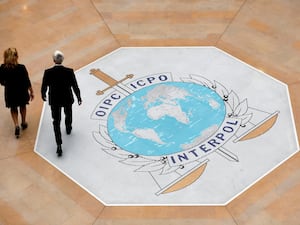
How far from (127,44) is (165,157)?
3.56 meters

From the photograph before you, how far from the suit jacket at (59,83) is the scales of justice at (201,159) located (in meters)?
1.14

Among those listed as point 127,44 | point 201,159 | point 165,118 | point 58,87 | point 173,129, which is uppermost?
point 127,44

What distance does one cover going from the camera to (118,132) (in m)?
10.1

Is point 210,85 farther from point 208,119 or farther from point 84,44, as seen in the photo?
point 84,44

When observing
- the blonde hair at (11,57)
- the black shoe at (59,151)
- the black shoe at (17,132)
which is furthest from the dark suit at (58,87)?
the black shoe at (17,132)

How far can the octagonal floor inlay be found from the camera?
9109mm

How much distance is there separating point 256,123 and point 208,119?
81cm

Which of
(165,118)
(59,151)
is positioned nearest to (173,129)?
(165,118)

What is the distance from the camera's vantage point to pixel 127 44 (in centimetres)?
1230

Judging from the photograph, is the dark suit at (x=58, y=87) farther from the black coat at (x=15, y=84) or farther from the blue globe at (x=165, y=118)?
the blue globe at (x=165, y=118)

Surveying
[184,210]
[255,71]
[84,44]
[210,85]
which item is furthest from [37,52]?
[184,210]

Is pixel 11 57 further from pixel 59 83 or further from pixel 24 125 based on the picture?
pixel 24 125

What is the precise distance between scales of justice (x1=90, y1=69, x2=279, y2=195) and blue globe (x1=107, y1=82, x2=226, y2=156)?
0.29m

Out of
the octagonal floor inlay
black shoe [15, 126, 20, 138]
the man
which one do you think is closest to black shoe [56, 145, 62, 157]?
the octagonal floor inlay
